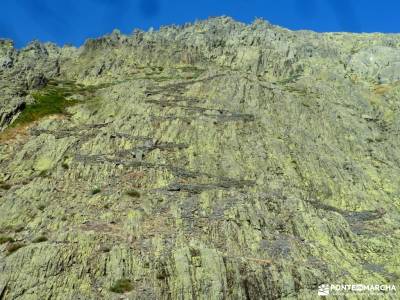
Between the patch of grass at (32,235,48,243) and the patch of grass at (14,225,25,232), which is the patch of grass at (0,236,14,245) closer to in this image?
the patch of grass at (14,225,25,232)

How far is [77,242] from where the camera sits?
37219 millimetres

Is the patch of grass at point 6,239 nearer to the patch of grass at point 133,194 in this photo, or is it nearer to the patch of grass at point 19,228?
the patch of grass at point 19,228

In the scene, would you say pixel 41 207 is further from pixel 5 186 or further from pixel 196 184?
pixel 196 184

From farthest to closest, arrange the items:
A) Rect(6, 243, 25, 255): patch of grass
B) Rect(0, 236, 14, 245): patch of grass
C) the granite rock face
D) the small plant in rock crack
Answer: the small plant in rock crack → Rect(0, 236, 14, 245): patch of grass → Rect(6, 243, 25, 255): patch of grass → the granite rock face

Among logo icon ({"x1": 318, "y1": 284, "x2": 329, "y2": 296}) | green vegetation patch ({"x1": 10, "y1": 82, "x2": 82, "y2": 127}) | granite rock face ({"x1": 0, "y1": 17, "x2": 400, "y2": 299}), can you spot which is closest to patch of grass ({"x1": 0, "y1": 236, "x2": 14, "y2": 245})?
granite rock face ({"x1": 0, "y1": 17, "x2": 400, "y2": 299})

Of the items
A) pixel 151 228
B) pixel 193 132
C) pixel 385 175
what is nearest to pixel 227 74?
pixel 193 132

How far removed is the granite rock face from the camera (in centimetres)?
3591

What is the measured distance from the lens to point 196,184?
161 feet

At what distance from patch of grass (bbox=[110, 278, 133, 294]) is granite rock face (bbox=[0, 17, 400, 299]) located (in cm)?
10

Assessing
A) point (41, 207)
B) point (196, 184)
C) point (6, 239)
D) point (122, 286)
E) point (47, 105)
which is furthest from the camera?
point (47, 105)

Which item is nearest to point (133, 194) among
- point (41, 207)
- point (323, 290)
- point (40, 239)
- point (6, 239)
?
point (41, 207)

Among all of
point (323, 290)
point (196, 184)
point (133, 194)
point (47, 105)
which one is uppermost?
point (47, 105)

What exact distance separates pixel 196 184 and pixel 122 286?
16.6 m

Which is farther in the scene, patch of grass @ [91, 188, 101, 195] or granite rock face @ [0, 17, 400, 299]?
patch of grass @ [91, 188, 101, 195]
